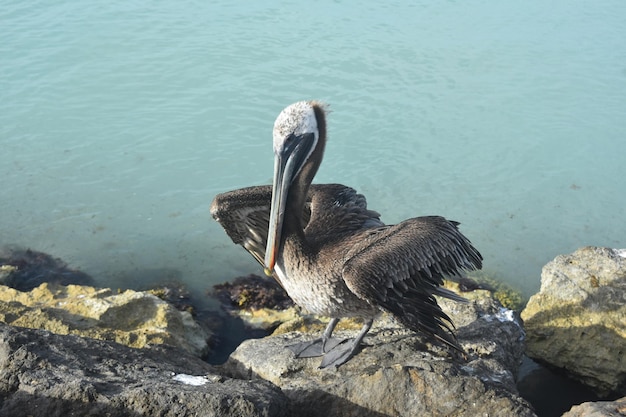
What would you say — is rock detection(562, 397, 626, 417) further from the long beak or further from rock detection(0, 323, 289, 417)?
the long beak

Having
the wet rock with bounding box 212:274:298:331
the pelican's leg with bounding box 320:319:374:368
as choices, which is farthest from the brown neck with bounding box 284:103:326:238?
the wet rock with bounding box 212:274:298:331

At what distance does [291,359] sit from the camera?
4.49 meters

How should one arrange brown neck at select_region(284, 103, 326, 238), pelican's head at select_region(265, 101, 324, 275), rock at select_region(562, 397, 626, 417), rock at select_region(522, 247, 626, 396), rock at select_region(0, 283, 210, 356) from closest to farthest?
rock at select_region(562, 397, 626, 417), pelican's head at select_region(265, 101, 324, 275), brown neck at select_region(284, 103, 326, 238), rock at select_region(0, 283, 210, 356), rock at select_region(522, 247, 626, 396)

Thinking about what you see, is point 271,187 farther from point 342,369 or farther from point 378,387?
point 378,387

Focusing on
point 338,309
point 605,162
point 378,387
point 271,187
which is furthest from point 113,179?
point 605,162

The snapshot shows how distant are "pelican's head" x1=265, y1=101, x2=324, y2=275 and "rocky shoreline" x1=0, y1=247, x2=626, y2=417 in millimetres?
867

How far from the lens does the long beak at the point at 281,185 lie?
14.1 feet

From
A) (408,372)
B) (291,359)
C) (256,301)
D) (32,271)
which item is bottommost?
(256,301)

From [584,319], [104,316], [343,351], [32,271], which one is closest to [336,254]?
[343,351]

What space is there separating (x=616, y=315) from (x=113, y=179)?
636 centimetres

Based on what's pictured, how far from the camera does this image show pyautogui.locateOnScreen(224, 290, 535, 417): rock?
3.71 metres

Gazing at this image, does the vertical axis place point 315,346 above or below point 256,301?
above

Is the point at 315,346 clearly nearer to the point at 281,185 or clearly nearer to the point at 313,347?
the point at 313,347

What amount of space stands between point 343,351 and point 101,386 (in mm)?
1764
